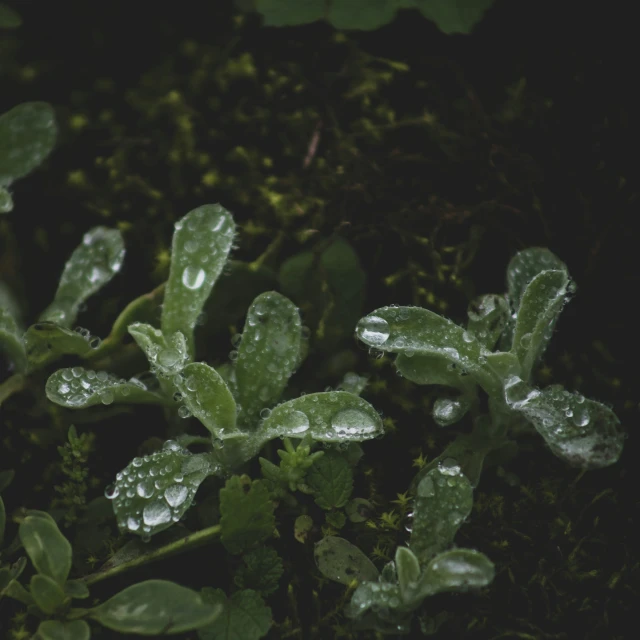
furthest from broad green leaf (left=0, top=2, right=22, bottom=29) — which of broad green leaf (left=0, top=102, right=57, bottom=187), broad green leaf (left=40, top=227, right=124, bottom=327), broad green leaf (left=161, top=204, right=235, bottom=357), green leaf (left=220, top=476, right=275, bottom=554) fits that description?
green leaf (left=220, top=476, right=275, bottom=554)

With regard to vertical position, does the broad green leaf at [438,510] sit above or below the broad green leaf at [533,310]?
below

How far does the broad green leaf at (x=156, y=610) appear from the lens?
1071 mm

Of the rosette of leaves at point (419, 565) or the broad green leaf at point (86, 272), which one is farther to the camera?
the broad green leaf at point (86, 272)

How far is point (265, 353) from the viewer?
1399 millimetres

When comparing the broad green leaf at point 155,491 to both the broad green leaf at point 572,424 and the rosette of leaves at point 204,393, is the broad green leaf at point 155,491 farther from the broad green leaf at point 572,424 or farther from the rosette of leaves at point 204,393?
the broad green leaf at point 572,424

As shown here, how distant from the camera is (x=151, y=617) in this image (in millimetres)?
1094

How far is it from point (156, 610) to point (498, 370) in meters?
0.78

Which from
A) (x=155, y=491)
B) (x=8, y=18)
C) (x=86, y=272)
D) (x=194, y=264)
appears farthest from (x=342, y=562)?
(x=8, y=18)

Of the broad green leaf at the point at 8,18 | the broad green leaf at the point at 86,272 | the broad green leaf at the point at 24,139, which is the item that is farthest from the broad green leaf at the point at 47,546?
the broad green leaf at the point at 8,18

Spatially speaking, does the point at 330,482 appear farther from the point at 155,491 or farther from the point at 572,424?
the point at 572,424

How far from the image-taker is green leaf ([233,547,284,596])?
48.0 inches

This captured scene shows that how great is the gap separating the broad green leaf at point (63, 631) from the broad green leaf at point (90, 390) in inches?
15.8

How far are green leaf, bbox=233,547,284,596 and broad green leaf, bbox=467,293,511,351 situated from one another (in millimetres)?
612

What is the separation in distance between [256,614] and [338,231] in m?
0.95
